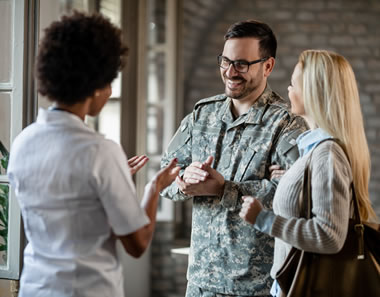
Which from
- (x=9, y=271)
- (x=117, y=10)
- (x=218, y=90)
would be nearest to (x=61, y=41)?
(x=9, y=271)

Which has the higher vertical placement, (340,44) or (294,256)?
(340,44)

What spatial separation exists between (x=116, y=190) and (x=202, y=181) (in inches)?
27.8

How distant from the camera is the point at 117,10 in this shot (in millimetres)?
3629

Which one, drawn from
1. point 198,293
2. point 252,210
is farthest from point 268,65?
point 198,293

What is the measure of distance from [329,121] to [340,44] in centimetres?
Result: 336

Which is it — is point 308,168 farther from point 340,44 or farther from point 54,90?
point 340,44

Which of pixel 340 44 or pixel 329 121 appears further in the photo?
pixel 340 44

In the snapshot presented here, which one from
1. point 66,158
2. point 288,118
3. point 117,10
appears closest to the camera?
point 66,158

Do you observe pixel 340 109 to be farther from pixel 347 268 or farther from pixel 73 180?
pixel 73 180

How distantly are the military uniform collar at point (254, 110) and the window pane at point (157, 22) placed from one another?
7.01 ft

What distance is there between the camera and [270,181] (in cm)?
190

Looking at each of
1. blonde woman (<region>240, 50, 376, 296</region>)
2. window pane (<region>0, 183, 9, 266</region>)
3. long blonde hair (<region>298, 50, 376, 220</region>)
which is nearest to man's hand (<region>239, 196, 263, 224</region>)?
blonde woman (<region>240, 50, 376, 296</region>)

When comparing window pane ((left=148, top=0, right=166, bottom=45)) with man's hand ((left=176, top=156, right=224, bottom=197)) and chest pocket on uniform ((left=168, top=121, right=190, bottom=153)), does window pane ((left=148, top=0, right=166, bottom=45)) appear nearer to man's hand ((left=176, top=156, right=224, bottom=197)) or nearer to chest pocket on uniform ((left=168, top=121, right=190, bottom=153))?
chest pocket on uniform ((left=168, top=121, right=190, bottom=153))

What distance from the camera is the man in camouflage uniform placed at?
1902 millimetres
